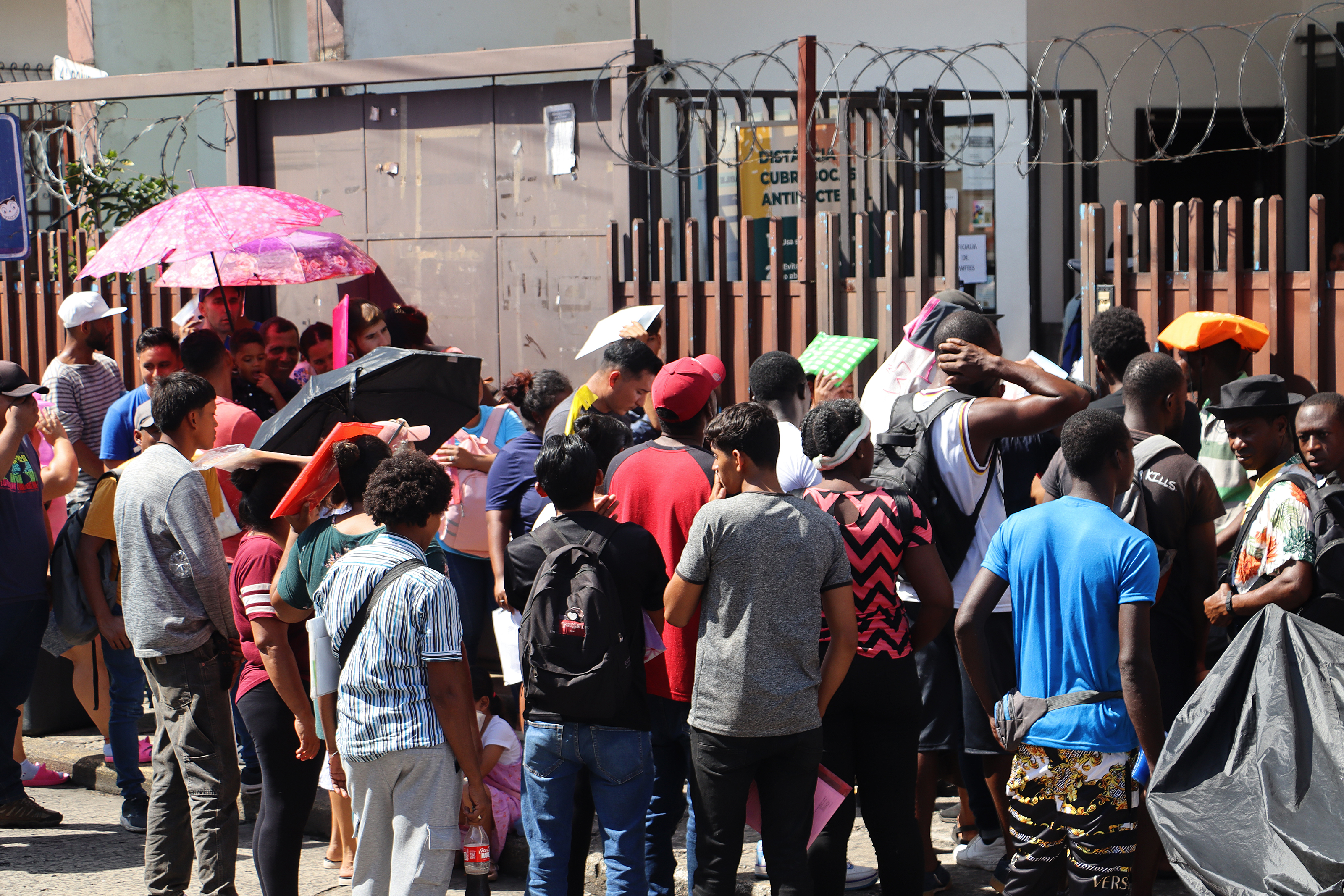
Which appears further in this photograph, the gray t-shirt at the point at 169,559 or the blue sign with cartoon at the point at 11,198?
the blue sign with cartoon at the point at 11,198

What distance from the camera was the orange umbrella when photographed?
18.0 feet

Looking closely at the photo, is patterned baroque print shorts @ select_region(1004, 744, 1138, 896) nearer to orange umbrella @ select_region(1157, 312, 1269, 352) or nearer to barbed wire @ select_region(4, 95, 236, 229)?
orange umbrella @ select_region(1157, 312, 1269, 352)

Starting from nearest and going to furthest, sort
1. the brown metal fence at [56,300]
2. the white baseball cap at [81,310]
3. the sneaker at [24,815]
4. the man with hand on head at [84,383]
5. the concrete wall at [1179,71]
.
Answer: the sneaker at [24,815]
the man with hand on head at [84,383]
the white baseball cap at [81,310]
the brown metal fence at [56,300]
the concrete wall at [1179,71]

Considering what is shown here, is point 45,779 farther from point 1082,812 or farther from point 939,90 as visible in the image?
point 939,90

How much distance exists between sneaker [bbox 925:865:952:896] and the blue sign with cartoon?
17.2 feet

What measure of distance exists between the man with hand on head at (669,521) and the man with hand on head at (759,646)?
1.41ft

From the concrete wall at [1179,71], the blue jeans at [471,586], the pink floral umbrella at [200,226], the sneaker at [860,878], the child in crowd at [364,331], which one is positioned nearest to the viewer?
the sneaker at [860,878]

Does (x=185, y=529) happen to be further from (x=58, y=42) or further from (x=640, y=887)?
(x=58, y=42)

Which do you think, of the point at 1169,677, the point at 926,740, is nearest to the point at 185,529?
the point at 926,740

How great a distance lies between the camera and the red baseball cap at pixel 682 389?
438 cm

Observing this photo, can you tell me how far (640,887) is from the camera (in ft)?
12.9

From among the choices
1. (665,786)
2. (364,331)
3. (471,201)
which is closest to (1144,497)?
(665,786)

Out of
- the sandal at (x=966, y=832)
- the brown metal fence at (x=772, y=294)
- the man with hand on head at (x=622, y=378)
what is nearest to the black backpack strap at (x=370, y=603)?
the man with hand on head at (x=622, y=378)

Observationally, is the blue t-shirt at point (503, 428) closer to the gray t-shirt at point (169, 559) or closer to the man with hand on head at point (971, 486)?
the gray t-shirt at point (169, 559)
